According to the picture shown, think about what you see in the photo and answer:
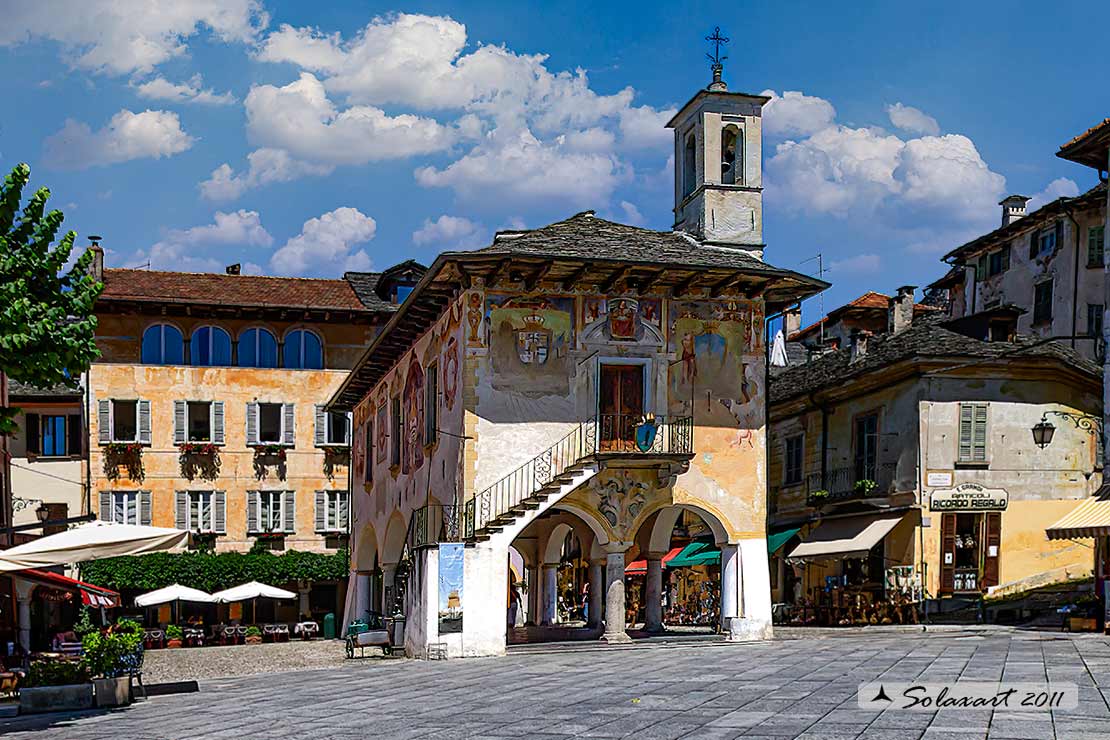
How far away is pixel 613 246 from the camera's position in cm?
2866

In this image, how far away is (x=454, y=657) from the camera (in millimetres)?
25719

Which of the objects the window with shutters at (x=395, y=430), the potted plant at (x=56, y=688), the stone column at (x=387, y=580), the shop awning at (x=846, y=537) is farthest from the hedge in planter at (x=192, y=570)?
the potted plant at (x=56, y=688)

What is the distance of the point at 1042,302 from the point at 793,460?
12.8 metres

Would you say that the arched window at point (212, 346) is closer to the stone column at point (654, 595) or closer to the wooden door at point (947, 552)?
the stone column at point (654, 595)

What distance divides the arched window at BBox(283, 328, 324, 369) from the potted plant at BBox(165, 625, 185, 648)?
33.3ft

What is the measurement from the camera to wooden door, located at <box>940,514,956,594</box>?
35219 millimetres

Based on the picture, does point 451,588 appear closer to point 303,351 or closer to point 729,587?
point 729,587

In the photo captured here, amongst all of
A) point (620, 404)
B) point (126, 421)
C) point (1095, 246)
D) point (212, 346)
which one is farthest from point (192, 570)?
point (1095, 246)

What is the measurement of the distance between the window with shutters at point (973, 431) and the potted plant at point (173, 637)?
23.5 meters

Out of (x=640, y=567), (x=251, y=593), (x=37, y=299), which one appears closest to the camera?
(x=37, y=299)

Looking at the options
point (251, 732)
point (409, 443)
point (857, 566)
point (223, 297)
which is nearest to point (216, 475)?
point (223, 297)

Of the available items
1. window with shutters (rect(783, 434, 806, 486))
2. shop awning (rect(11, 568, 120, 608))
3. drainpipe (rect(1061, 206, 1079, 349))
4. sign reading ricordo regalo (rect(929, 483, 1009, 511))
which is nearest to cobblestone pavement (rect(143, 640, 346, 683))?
shop awning (rect(11, 568, 120, 608))

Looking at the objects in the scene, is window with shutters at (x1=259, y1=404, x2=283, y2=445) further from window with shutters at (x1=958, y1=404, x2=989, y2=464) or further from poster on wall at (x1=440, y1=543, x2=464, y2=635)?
poster on wall at (x1=440, y1=543, x2=464, y2=635)

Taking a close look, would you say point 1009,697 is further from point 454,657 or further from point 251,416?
point 251,416
